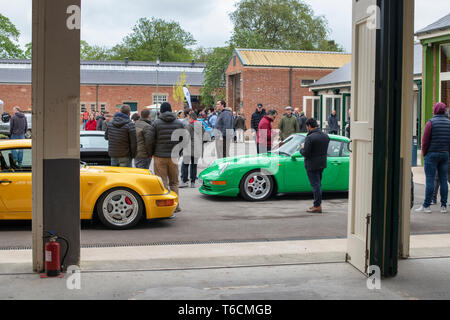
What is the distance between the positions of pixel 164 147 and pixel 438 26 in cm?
1066

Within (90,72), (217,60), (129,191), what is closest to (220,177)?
(129,191)

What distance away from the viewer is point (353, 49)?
603cm

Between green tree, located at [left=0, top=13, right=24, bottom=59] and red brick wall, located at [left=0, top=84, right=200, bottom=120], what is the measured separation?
16383 mm

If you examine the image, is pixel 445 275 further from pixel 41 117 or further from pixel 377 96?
pixel 41 117

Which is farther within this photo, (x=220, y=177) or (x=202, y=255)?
(x=220, y=177)

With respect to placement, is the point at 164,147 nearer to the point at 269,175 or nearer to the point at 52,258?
the point at 269,175

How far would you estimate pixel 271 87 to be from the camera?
4156 cm

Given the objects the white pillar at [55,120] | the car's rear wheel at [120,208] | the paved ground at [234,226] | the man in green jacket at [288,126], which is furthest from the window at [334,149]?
the white pillar at [55,120]

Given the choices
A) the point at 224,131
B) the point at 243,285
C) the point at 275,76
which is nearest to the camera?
the point at 243,285

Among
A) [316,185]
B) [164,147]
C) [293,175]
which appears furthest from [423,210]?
[164,147]

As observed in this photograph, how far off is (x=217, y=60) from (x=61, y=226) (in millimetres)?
47770

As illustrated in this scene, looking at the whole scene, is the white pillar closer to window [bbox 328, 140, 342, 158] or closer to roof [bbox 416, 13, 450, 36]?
window [bbox 328, 140, 342, 158]

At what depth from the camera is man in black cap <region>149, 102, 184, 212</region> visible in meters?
9.82
